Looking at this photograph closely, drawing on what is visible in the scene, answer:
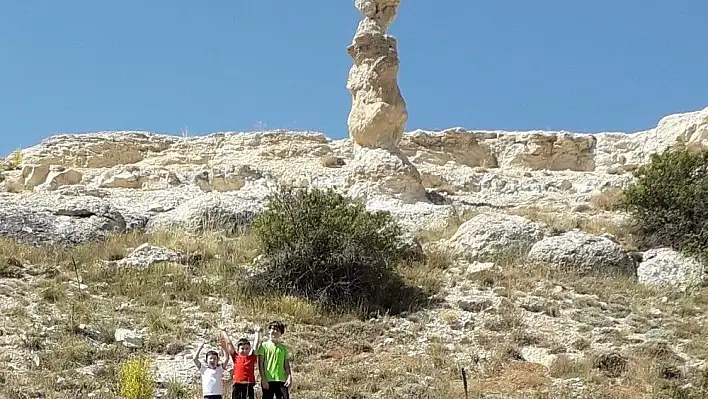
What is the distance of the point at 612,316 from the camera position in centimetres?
1188

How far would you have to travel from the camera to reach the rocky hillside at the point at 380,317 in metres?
9.34

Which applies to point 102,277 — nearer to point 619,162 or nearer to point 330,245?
point 330,245

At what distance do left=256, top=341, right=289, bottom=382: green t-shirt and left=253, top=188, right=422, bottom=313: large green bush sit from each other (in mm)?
3883

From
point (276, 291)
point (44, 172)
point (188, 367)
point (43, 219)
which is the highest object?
point (44, 172)

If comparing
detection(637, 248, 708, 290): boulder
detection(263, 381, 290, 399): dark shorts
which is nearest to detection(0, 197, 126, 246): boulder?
detection(263, 381, 290, 399): dark shorts

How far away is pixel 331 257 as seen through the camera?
39.8 ft

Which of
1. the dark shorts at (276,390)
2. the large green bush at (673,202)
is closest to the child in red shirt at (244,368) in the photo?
the dark shorts at (276,390)

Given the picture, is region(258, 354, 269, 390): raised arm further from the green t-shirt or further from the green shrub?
the green shrub

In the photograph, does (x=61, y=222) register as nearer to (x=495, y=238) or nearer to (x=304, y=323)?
(x=304, y=323)

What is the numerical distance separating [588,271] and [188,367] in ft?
21.8

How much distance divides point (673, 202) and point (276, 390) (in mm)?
9662

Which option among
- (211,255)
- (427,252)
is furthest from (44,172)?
(427,252)

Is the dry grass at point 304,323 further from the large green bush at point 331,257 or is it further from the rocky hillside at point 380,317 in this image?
the large green bush at point 331,257

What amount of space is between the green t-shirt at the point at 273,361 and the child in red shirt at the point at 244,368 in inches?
3.6
